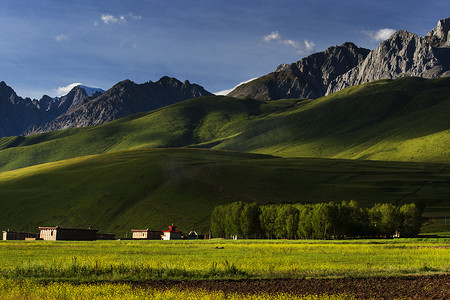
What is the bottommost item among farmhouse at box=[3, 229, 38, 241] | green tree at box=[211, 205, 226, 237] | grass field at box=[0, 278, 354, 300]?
farmhouse at box=[3, 229, 38, 241]

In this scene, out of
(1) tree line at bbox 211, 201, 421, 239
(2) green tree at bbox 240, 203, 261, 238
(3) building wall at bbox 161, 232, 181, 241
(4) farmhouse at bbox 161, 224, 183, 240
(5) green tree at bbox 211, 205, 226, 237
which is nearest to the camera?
(1) tree line at bbox 211, 201, 421, 239

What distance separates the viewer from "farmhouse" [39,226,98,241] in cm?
14462

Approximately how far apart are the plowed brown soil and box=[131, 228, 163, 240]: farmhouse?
123 meters

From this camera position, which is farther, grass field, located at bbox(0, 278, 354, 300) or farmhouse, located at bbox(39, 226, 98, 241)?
farmhouse, located at bbox(39, 226, 98, 241)

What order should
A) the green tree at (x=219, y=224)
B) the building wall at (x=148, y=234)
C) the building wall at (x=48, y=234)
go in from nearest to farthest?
the building wall at (x=48, y=234), the building wall at (x=148, y=234), the green tree at (x=219, y=224)

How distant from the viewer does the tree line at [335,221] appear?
133375 mm

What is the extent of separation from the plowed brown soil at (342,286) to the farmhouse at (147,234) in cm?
12302

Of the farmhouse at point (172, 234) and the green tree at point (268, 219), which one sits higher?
the green tree at point (268, 219)

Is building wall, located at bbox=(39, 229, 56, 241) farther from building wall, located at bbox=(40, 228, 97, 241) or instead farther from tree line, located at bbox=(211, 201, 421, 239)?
tree line, located at bbox=(211, 201, 421, 239)

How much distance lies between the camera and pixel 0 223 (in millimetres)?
180000

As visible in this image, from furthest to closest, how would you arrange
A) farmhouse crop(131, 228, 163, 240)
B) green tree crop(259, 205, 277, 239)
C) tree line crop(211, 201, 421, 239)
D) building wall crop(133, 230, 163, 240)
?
building wall crop(133, 230, 163, 240) → farmhouse crop(131, 228, 163, 240) → green tree crop(259, 205, 277, 239) → tree line crop(211, 201, 421, 239)

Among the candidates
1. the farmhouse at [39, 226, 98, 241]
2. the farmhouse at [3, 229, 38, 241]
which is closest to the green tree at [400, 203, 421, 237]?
the farmhouse at [39, 226, 98, 241]

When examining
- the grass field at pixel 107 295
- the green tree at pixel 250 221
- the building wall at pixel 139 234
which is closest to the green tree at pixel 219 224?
the green tree at pixel 250 221

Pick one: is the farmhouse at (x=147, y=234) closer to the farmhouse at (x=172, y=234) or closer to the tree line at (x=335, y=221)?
the farmhouse at (x=172, y=234)
